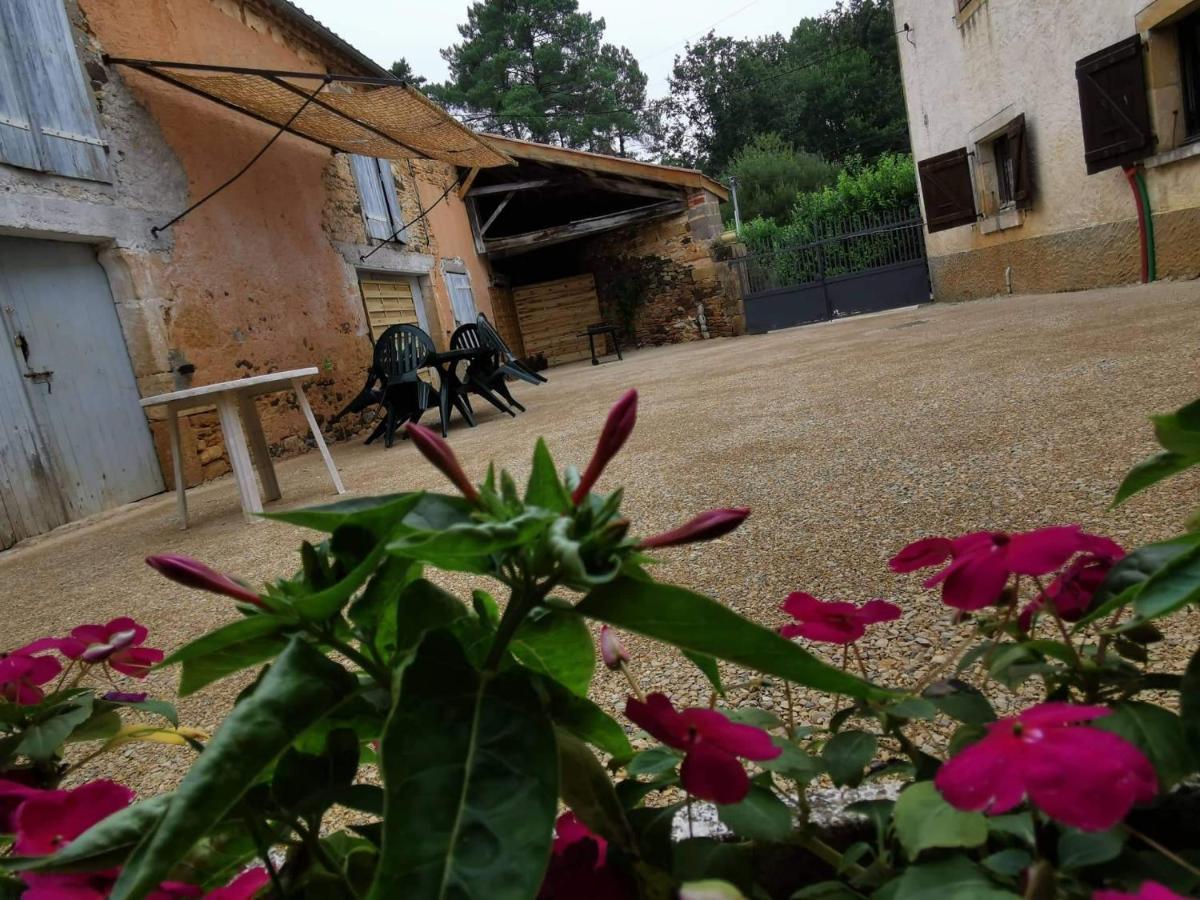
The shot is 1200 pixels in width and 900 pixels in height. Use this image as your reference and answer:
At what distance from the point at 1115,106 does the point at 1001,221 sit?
8.01ft

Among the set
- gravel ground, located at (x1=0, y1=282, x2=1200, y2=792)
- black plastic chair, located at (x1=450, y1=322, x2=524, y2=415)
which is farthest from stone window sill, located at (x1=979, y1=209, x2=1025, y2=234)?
black plastic chair, located at (x1=450, y1=322, x2=524, y2=415)

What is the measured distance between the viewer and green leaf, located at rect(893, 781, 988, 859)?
1.09 feet

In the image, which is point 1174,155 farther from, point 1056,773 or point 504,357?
point 1056,773

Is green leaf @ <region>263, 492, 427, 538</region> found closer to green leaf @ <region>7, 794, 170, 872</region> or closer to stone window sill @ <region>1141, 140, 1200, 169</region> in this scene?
green leaf @ <region>7, 794, 170, 872</region>

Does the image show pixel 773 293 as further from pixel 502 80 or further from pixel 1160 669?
pixel 502 80

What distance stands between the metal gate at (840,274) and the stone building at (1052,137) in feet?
6.08

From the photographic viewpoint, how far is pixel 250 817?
375mm

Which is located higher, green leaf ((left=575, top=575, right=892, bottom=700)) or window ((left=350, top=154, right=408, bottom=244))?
window ((left=350, top=154, right=408, bottom=244))

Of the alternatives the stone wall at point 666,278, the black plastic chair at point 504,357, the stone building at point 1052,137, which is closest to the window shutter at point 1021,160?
the stone building at point 1052,137

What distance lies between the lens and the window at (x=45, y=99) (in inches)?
176

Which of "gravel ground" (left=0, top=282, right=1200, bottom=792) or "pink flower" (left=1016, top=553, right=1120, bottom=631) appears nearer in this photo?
"pink flower" (left=1016, top=553, right=1120, bottom=631)

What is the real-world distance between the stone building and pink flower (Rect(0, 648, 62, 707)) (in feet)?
24.8

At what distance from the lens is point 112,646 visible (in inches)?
21.9

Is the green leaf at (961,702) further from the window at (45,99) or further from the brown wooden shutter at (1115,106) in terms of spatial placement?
the brown wooden shutter at (1115,106)
